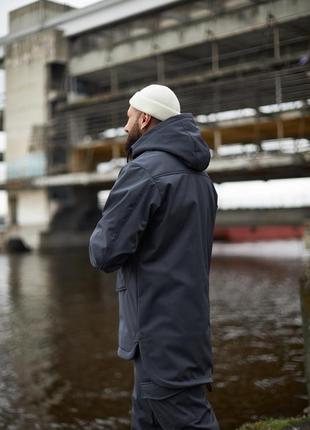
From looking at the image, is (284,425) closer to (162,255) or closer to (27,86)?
(162,255)

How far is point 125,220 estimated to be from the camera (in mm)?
2061

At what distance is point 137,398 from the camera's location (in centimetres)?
213

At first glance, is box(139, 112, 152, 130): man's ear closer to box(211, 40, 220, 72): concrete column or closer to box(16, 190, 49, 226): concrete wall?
box(211, 40, 220, 72): concrete column

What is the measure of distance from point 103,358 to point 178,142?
4.46m

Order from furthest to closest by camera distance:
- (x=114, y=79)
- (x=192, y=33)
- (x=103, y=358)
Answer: (x=114, y=79)
(x=192, y=33)
(x=103, y=358)

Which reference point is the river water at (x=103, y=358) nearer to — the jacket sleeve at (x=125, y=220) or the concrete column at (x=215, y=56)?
the jacket sleeve at (x=125, y=220)

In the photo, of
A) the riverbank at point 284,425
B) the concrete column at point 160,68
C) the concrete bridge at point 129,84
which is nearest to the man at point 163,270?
the riverbank at point 284,425

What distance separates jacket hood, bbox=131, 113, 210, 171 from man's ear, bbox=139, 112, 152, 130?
0.07 m

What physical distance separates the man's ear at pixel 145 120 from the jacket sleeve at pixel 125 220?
0.89ft

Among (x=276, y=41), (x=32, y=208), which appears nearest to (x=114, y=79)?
(x=32, y=208)

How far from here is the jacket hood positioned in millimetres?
2193

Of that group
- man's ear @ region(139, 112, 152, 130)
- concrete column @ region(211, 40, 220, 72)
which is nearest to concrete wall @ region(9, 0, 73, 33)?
concrete column @ region(211, 40, 220, 72)

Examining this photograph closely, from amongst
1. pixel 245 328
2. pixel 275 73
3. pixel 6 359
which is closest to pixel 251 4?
pixel 275 73

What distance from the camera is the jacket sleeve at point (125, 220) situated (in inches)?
81.0
